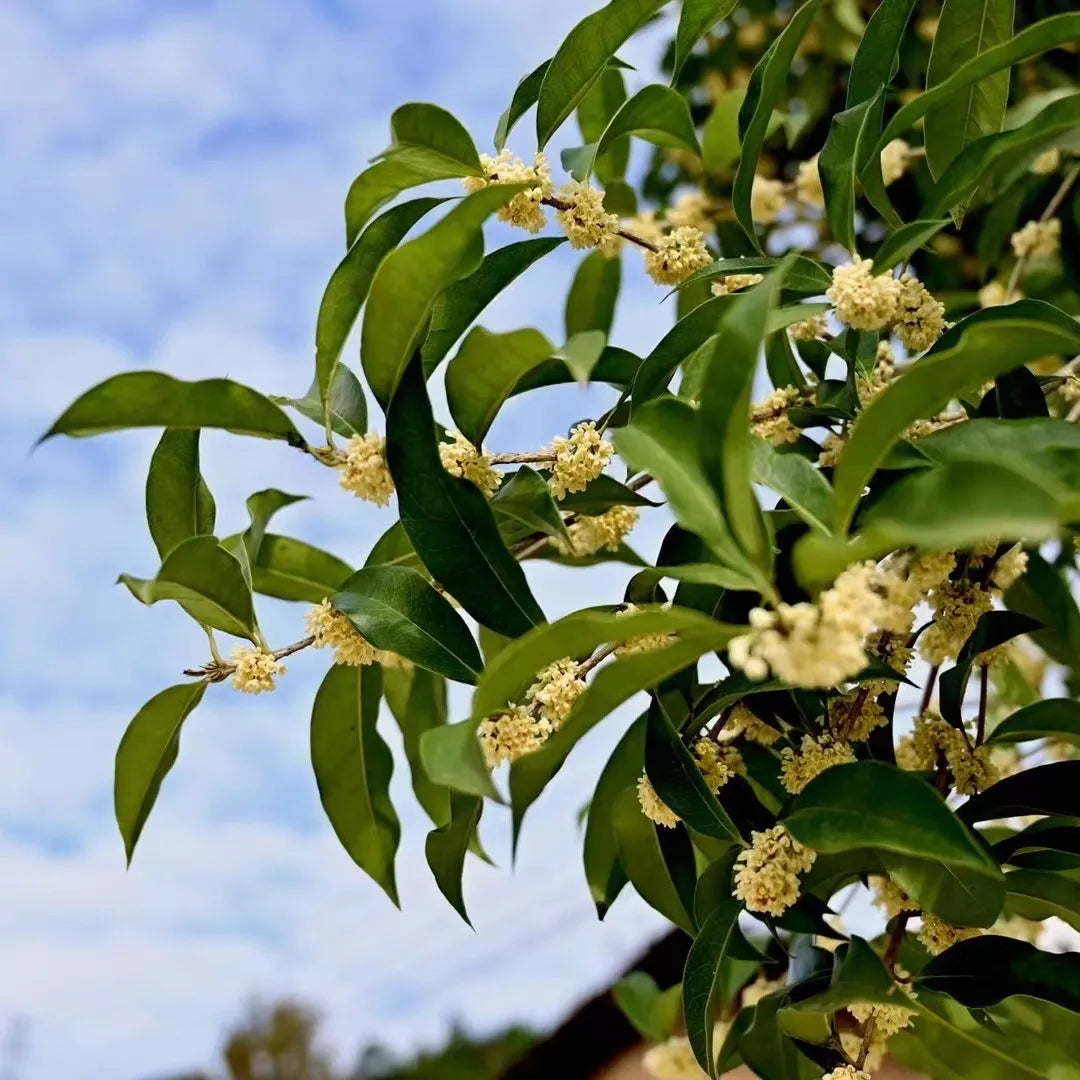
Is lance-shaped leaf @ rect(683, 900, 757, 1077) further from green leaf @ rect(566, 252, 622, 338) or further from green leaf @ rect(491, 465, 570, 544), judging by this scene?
green leaf @ rect(566, 252, 622, 338)

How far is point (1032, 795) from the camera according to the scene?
1021mm

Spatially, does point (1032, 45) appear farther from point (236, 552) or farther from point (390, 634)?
point (236, 552)

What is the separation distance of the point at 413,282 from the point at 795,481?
29 cm

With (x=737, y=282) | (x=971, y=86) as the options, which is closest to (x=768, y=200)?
(x=971, y=86)

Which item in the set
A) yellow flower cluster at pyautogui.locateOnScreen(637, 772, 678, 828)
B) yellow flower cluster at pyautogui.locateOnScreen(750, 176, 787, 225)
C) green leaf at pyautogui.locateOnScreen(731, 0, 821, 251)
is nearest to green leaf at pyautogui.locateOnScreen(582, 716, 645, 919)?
yellow flower cluster at pyautogui.locateOnScreen(637, 772, 678, 828)

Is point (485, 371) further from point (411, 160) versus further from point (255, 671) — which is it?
point (255, 671)

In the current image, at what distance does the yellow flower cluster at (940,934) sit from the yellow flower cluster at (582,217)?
65cm

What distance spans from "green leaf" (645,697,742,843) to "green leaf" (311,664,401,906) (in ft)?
1.38

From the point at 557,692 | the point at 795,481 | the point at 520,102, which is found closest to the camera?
the point at 795,481

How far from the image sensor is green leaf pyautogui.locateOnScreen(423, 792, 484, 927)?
996 mm

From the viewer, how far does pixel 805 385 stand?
4.08ft

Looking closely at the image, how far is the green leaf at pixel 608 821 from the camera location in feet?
3.84

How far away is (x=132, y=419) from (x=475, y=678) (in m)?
0.32

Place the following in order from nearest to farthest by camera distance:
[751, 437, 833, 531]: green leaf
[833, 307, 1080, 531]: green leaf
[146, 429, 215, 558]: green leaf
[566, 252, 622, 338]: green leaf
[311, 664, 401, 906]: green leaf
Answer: [833, 307, 1080, 531]: green leaf < [751, 437, 833, 531]: green leaf < [146, 429, 215, 558]: green leaf < [311, 664, 401, 906]: green leaf < [566, 252, 622, 338]: green leaf
